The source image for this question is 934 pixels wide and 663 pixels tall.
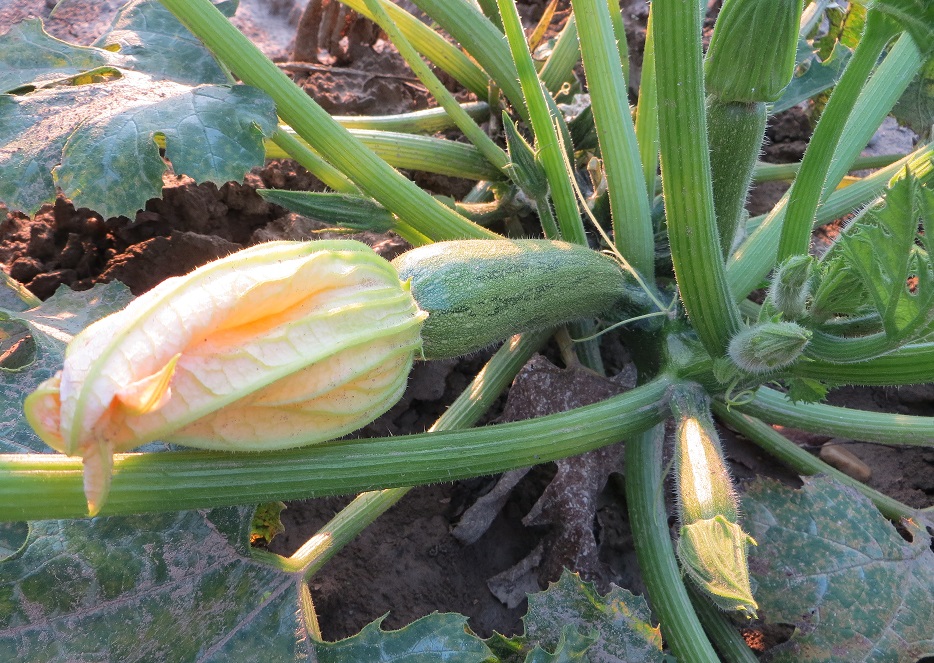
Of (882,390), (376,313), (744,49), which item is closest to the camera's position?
(376,313)

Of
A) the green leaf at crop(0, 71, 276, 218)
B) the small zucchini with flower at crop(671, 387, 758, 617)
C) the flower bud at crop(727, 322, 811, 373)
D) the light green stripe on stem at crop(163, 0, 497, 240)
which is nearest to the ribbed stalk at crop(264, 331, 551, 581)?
the light green stripe on stem at crop(163, 0, 497, 240)

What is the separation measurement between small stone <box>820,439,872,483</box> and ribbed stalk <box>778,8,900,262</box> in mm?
915

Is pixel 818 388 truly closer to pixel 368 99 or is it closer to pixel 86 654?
pixel 86 654

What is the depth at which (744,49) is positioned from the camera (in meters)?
1.29

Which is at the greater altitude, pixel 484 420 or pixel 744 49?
pixel 744 49

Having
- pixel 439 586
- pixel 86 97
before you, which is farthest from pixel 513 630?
pixel 86 97

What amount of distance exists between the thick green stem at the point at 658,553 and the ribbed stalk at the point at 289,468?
33cm

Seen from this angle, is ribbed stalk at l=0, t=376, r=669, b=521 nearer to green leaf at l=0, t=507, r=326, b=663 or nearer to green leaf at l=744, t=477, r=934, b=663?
green leaf at l=0, t=507, r=326, b=663

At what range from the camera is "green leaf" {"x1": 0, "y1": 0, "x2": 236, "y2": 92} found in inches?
69.2

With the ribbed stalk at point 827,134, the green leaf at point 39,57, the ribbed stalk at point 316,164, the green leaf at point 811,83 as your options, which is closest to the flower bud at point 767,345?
the ribbed stalk at point 827,134

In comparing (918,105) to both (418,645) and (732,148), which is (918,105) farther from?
(418,645)

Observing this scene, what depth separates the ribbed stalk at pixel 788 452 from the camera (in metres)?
1.91

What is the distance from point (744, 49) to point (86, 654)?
147 centimetres

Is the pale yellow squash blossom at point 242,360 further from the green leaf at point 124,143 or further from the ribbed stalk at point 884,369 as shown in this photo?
the ribbed stalk at point 884,369
